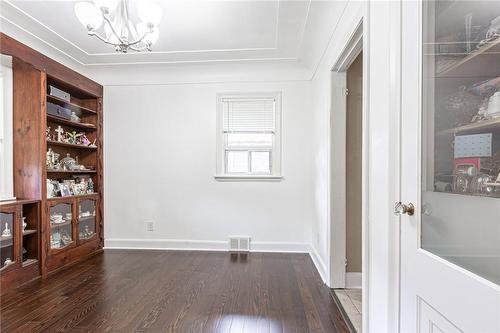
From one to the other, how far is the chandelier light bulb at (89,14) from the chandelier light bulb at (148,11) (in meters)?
0.32

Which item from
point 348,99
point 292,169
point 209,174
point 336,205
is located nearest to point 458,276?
point 336,205

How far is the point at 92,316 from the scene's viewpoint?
2082 mm

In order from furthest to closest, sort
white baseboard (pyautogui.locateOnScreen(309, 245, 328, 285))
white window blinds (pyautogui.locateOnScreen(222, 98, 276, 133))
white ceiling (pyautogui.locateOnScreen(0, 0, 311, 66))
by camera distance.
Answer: white window blinds (pyautogui.locateOnScreen(222, 98, 276, 133)), white baseboard (pyautogui.locateOnScreen(309, 245, 328, 285)), white ceiling (pyautogui.locateOnScreen(0, 0, 311, 66))

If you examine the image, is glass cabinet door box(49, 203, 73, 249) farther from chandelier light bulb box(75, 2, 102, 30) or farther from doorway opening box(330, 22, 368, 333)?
doorway opening box(330, 22, 368, 333)

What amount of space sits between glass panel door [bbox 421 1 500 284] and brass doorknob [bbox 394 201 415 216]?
0.06 m

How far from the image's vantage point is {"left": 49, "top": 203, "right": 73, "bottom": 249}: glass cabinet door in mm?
3088

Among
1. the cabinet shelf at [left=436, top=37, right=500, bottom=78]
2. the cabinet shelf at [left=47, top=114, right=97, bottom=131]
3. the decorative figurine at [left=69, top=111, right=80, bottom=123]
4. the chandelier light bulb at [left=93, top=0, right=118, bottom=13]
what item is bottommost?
the cabinet shelf at [left=436, top=37, right=500, bottom=78]

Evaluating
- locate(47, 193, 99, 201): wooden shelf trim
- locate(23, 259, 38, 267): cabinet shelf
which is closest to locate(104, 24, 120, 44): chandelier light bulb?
locate(47, 193, 99, 201): wooden shelf trim

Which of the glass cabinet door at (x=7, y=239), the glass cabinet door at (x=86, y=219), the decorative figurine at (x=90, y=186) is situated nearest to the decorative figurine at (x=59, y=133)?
the decorative figurine at (x=90, y=186)

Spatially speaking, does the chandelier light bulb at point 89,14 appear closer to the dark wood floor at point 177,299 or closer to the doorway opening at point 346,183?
the doorway opening at point 346,183

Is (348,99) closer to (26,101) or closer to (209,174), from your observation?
(209,174)

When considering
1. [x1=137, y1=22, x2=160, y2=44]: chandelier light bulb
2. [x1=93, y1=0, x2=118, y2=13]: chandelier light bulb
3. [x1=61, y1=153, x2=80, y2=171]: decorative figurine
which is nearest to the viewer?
[x1=93, y1=0, x2=118, y2=13]: chandelier light bulb

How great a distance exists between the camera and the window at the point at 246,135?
3.83 m

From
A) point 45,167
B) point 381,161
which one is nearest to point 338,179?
point 381,161
